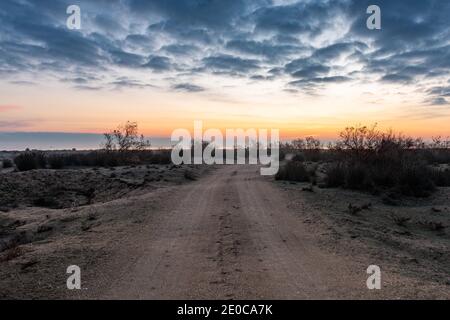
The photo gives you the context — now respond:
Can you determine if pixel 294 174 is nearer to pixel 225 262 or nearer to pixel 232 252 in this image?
pixel 232 252

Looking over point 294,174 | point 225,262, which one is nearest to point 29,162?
point 294,174

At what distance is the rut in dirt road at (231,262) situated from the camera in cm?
731

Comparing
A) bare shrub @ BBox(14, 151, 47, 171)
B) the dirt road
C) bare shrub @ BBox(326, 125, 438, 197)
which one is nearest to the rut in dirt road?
the dirt road

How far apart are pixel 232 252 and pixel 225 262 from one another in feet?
2.66

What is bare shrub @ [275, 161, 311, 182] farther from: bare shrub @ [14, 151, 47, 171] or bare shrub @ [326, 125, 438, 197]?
bare shrub @ [14, 151, 47, 171]

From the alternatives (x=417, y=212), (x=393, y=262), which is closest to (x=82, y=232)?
(x=393, y=262)

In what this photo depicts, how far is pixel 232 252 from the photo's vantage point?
32.1ft

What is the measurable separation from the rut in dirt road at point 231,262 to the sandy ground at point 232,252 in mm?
20

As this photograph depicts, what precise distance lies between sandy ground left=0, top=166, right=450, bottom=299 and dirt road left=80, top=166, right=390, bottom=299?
0.8 inches

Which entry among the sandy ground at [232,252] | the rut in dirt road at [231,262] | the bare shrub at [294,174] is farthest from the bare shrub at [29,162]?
the rut in dirt road at [231,262]

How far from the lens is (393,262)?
9.62m

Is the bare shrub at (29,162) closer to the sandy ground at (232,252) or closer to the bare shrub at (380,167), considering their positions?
the sandy ground at (232,252)

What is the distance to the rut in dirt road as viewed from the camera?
288 inches

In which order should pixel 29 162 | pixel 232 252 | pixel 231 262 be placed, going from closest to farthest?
pixel 231 262 < pixel 232 252 < pixel 29 162
